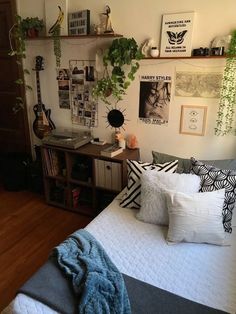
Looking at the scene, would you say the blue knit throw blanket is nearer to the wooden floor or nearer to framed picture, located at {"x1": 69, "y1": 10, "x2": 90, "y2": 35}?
the wooden floor

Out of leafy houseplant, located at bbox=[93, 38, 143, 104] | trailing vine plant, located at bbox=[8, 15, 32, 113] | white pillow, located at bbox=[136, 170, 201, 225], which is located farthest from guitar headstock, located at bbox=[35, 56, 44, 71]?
white pillow, located at bbox=[136, 170, 201, 225]

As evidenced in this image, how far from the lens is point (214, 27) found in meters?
1.99

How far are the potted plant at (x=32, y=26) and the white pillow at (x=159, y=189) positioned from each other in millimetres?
1876

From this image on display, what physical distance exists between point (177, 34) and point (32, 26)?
4.71ft

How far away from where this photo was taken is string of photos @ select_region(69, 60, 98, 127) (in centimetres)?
259

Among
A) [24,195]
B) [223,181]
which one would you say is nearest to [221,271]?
[223,181]

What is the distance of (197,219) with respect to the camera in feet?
5.20

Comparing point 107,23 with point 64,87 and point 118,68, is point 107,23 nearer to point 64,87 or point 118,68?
point 118,68

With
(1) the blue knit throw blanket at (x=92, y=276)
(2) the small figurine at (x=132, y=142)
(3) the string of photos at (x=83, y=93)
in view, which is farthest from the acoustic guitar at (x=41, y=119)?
(1) the blue knit throw blanket at (x=92, y=276)

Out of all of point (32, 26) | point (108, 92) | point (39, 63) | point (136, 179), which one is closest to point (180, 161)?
point (136, 179)

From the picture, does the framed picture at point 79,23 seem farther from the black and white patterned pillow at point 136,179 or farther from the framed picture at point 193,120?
the black and white patterned pillow at point 136,179

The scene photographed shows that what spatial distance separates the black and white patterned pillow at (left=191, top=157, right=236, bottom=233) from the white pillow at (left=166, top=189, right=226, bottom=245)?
5.0 inches

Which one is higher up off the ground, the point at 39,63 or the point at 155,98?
the point at 39,63

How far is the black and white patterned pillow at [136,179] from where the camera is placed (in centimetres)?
197
